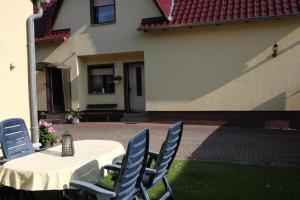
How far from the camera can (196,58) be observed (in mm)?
14992

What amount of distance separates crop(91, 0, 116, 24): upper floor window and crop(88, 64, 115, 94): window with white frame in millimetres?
2171

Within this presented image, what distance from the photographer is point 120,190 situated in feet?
13.3

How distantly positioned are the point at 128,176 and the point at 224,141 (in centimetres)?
726

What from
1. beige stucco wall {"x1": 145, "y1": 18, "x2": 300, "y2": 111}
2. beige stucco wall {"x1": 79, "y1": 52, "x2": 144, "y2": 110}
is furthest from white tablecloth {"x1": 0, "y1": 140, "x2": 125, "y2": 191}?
beige stucco wall {"x1": 79, "y1": 52, "x2": 144, "y2": 110}

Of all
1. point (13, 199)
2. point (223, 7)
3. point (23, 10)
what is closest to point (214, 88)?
point (223, 7)

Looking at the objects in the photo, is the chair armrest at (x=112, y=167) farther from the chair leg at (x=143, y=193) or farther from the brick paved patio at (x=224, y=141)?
the brick paved patio at (x=224, y=141)

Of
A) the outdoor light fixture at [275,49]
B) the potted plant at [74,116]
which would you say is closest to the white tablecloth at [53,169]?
the outdoor light fixture at [275,49]

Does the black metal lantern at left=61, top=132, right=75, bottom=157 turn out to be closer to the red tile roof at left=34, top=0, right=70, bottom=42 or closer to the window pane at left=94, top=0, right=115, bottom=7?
the red tile roof at left=34, top=0, right=70, bottom=42

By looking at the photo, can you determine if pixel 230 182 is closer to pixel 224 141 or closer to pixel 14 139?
pixel 14 139

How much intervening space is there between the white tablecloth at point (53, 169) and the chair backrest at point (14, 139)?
0.59m

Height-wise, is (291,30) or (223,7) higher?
(223,7)

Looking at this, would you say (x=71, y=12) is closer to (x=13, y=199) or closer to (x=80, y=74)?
(x=80, y=74)

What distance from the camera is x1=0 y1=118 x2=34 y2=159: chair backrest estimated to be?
559 cm

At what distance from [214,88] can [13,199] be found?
10734 mm
